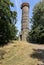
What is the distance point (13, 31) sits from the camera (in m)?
16.4

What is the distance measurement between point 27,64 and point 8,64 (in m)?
1.12

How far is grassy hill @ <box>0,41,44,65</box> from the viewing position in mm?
11083

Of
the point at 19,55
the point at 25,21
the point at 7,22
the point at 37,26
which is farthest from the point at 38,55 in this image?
the point at 25,21

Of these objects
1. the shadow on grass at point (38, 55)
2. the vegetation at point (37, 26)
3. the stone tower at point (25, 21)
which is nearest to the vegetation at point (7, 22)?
the vegetation at point (37, 26)

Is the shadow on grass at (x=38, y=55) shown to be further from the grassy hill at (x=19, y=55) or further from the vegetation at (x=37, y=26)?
the vegetation at (x=37, y=26)

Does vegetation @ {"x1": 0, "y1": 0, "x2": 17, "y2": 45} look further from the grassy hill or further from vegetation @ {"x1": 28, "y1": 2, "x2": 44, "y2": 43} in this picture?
vegetation @ {"x1": 28, "y1": 2, "x2": 44, "y2": 43}

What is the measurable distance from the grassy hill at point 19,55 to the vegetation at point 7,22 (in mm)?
1387

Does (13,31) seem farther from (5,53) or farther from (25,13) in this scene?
(25,13)

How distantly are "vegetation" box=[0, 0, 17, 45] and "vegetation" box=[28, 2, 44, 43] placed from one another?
304 centimetres

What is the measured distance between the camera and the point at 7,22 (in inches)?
609

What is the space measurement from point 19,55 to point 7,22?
394 centimetres

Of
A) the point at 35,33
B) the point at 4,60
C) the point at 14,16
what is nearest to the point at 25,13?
the point at 35,33

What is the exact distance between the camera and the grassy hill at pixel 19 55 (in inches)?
436

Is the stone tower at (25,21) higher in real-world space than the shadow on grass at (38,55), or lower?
higher
